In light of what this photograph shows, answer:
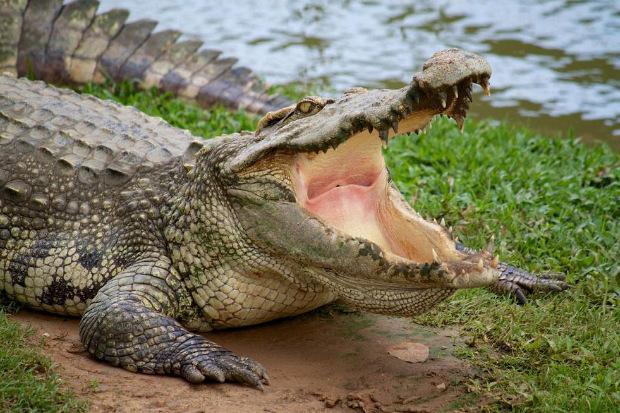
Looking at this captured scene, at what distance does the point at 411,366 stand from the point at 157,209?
1.44 m

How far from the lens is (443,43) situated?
31.9 ft

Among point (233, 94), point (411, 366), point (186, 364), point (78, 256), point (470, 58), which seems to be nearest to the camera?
point (470, 58)

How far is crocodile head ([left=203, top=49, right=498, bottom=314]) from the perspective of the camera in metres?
3.29

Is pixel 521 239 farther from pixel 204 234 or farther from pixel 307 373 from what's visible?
pixel 204 234

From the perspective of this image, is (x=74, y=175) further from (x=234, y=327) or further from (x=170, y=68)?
(x=170, y=68)

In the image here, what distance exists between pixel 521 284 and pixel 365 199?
3.72 ft

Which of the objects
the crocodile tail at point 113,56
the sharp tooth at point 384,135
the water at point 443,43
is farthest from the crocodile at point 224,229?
the water at point 443,43

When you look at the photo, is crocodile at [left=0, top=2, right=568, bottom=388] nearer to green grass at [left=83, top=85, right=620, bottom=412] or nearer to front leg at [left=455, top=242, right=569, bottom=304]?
front leg at [left=455, top=242, right=569, bottom=304]

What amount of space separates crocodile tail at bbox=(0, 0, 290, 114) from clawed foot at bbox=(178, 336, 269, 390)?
3.60 metres

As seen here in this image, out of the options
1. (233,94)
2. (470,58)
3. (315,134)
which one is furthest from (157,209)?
(233,94)

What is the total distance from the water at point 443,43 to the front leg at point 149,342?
4855 mm

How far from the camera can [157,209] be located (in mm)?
4109

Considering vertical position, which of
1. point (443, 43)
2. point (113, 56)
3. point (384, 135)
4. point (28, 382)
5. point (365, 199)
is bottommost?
point (28, 382)

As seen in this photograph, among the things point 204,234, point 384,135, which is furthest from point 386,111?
point 204,234
